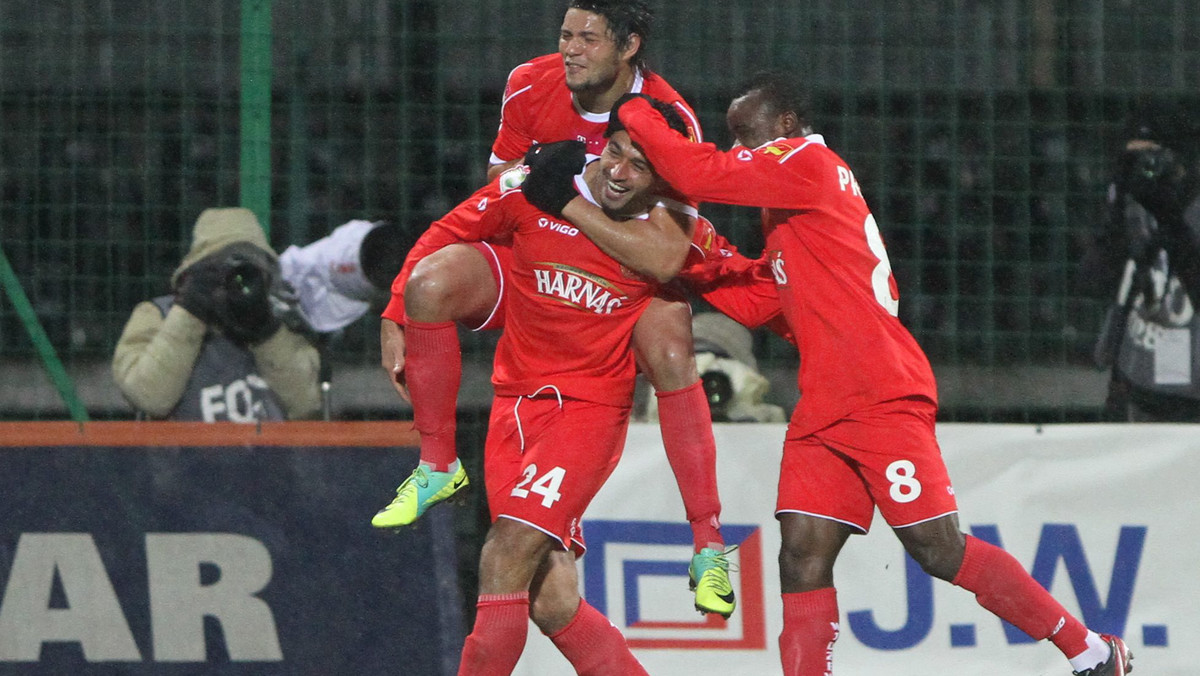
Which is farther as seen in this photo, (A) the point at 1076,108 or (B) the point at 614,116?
(A) the point at 1076,108

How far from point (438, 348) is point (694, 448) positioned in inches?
32.0

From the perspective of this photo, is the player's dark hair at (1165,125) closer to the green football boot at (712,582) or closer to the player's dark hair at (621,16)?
the player's dark hair at (621,16)

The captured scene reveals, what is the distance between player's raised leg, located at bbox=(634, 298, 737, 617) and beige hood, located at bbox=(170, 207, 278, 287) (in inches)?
77.1

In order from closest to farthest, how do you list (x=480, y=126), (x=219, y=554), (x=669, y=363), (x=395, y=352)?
(x=669, y=363) < (x=395, y=352) < (x=219, y=554) < (x=480, y=126)

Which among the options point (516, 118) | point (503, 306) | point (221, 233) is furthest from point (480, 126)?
point (503, 306)

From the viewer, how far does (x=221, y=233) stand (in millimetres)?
6527

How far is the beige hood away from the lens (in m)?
6.49

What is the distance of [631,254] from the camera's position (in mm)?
5004

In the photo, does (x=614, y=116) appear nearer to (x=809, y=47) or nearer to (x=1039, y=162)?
(x=809, y=47)

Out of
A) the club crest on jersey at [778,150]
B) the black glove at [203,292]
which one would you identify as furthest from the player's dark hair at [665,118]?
the black glove at [203,292]

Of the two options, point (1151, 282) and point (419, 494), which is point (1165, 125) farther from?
point (419, 494)

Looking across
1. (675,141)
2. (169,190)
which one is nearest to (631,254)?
(675,141)

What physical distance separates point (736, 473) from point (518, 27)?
6.24 ft

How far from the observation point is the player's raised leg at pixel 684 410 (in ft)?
17.1
